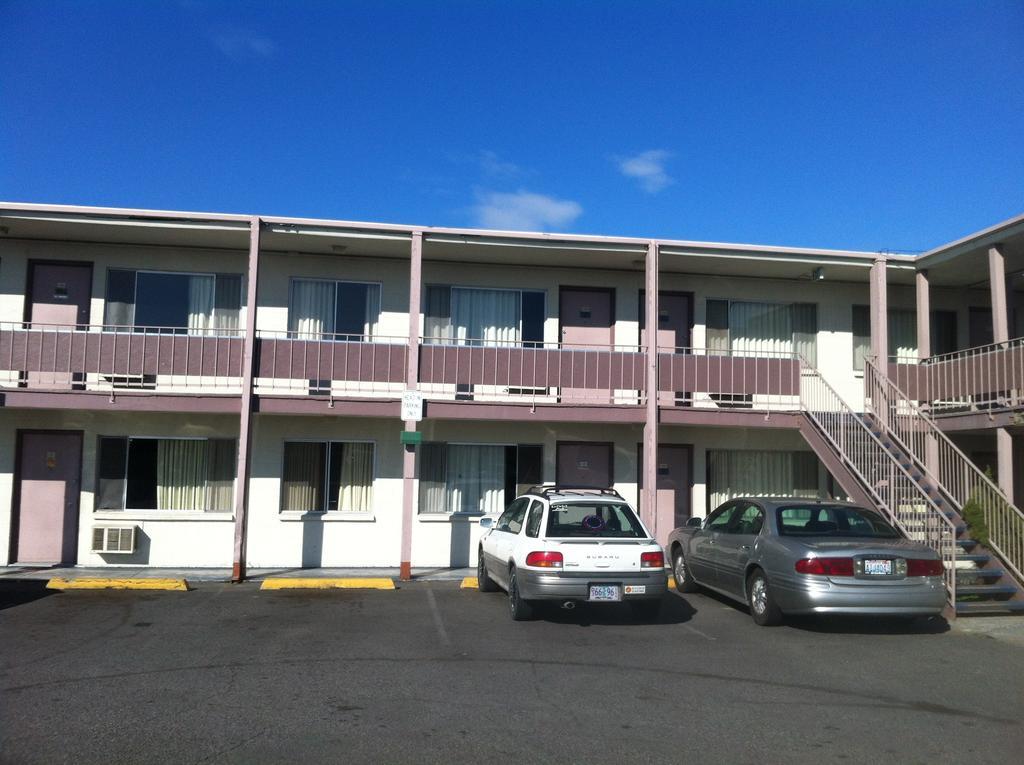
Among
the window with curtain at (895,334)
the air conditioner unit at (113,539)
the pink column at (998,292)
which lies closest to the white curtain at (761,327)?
the window with curtain at (895,334)

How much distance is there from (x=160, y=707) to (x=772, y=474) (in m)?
13.0

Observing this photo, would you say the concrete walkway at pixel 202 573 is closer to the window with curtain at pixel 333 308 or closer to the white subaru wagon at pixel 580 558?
the white subaru wagon at pixel 580 558

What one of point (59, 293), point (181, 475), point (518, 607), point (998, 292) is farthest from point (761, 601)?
point (59, 293)

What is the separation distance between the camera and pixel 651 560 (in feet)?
32.2

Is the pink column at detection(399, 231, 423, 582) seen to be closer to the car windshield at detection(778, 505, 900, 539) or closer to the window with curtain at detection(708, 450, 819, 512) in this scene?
the car windshield at detection(778, 505, 900, 539)

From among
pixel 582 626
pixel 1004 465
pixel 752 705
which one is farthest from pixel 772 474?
pixel 752 705

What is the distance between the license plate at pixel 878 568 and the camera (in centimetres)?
938

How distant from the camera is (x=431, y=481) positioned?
15.7 meters

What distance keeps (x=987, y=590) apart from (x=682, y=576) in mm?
3890

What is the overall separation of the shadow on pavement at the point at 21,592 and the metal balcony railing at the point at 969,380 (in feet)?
46.4

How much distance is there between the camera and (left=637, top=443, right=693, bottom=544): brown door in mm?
16266

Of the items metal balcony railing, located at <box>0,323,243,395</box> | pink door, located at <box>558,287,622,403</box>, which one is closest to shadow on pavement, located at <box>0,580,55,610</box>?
metal balcony railing, located at <box>0,323,243,395</box>

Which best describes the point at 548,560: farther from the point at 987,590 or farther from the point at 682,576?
the point at 987,590

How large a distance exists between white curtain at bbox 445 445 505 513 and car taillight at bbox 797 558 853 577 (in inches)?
288
